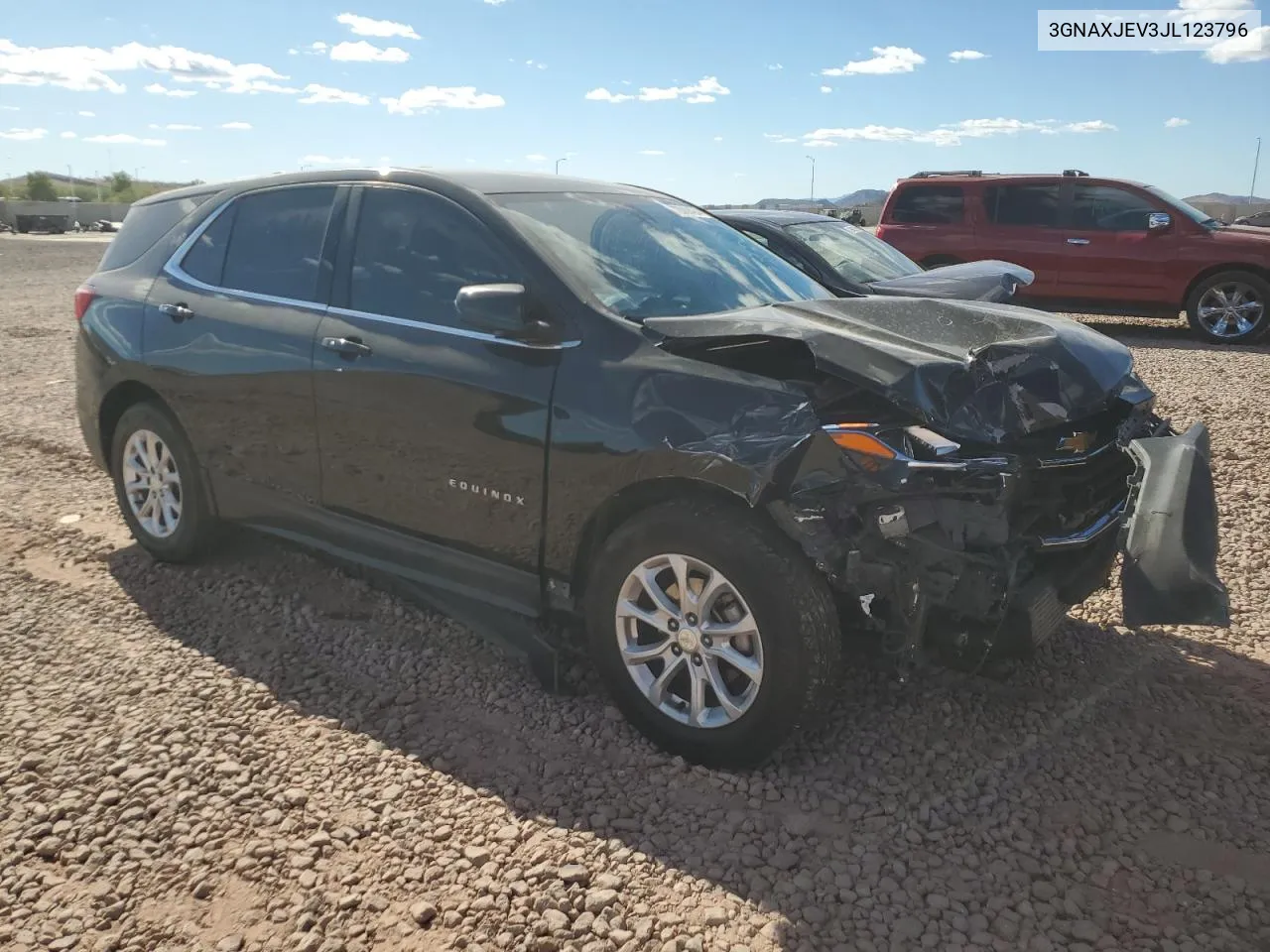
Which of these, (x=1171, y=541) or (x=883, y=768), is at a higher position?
(x=1171, y=541)

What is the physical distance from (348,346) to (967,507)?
2.30 metres

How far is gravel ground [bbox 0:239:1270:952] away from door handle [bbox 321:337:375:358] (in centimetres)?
117

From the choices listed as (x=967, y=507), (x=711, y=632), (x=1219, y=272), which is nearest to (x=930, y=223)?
(x=1219, y=272)

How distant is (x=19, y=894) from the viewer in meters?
2.62

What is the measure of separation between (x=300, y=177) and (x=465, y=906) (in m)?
3.04

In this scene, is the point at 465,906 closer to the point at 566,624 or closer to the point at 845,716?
the point at 566,624

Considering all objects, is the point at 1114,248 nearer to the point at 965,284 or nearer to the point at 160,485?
the point at 965,284

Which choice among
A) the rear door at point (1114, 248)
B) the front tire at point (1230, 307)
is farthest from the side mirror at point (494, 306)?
the front tire at point (1230, 307)

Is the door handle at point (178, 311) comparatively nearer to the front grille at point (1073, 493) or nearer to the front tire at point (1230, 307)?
the front grille at point (1073, 493)

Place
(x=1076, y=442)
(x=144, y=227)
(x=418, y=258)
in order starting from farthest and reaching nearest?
(x=144, y=227), (x=418, y=258), (x=1076, y=442)

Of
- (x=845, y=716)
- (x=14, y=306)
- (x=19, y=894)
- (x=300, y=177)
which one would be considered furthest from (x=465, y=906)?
(x=14, y=306)

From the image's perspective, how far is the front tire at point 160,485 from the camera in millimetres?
4562

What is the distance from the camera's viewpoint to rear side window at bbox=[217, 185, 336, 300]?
405cm

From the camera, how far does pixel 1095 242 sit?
11.8 m
